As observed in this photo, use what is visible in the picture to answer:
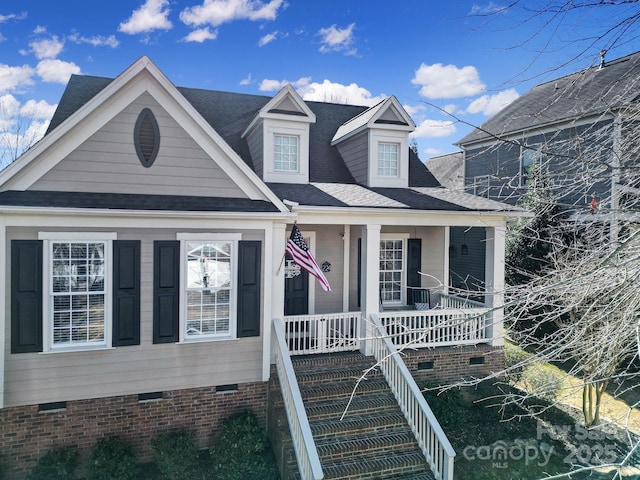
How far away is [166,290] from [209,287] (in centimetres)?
82

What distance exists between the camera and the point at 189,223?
812 cm

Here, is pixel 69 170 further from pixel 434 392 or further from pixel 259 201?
pixel 434 392

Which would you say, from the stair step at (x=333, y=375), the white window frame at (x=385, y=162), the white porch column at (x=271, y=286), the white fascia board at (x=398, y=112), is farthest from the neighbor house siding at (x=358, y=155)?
the stair step at (x=333, y=375)

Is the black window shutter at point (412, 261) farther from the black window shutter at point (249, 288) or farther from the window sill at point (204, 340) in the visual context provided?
the window sill at point (204, 340)

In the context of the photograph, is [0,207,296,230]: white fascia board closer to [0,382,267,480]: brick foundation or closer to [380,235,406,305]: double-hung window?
[0,382,267,480]: brick foundation

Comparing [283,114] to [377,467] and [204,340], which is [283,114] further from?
[377,467]

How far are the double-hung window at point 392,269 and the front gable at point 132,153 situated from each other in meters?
4.69

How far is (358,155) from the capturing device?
489 inches

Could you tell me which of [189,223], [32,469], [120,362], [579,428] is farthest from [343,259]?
[32,469]

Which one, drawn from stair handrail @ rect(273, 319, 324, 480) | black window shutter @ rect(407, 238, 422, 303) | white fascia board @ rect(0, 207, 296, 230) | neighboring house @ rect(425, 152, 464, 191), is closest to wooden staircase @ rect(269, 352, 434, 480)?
stair handrail @ rect(273, 319, 324, 480)

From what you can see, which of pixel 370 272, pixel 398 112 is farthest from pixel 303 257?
pixel 398 112

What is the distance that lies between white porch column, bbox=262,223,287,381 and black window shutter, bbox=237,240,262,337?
0.17 metres

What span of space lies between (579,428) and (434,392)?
3.46 metres

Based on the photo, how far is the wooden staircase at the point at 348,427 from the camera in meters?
7.18
